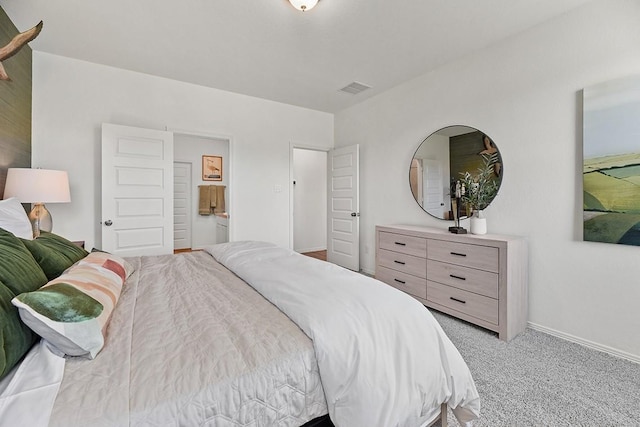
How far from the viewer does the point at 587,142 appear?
7.02ft

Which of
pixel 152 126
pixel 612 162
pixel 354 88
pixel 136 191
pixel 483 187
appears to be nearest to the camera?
pixel 612 162

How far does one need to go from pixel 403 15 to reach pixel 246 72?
1.88 m

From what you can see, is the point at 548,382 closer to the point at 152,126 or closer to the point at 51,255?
the point at 51,255

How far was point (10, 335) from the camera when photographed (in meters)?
0.77

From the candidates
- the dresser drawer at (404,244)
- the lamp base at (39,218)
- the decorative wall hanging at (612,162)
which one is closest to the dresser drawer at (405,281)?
the dresser drawer at (404,244)

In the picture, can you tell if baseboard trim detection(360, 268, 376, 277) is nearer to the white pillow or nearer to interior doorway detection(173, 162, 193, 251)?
the white pillow

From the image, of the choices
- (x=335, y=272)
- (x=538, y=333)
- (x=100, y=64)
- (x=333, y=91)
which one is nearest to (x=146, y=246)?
(x=100, y=64)

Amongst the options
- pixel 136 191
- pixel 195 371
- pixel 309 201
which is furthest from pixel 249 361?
pixel 309 201

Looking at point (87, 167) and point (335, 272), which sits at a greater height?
point (87, 167)

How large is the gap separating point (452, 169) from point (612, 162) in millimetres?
1269

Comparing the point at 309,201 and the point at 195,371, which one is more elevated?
the point at 309,201

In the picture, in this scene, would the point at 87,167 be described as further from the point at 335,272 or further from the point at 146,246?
the point at 335,272

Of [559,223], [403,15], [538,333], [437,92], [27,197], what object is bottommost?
[538,333]

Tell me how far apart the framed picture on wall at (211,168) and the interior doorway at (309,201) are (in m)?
1.82
